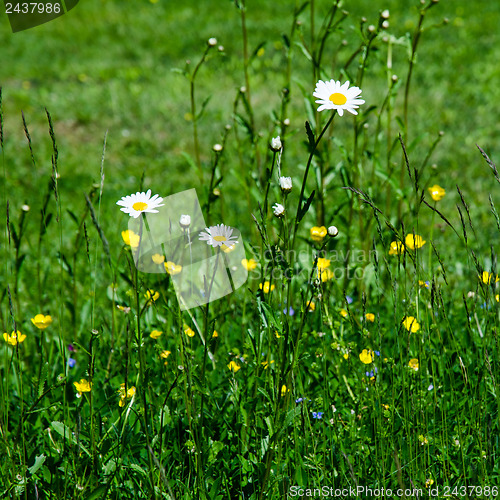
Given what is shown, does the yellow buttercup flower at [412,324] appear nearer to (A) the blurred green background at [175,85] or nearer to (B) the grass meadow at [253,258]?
(B) the grass meadow at [253,258]

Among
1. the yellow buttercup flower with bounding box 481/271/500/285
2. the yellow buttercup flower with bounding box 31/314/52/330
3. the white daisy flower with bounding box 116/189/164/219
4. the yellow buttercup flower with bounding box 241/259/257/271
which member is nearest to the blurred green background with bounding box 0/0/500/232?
the yellow buttercup flower with bounding box 241/259/257/271

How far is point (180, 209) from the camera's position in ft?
9.20

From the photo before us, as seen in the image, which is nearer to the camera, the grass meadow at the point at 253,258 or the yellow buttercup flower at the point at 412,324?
the grass meadow at the point at 253,258

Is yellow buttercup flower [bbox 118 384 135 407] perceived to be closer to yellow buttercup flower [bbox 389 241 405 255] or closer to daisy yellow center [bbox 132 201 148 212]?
daisy yellow center [bbox 132 201 148 212]

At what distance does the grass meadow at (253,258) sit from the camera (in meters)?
1.33

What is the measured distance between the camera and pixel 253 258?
2.08m

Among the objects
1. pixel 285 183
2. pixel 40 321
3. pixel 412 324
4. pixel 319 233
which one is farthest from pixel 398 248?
pixel 40 321

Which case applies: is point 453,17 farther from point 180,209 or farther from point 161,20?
point 180,209

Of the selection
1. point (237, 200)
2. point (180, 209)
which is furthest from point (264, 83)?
point (180, 209)

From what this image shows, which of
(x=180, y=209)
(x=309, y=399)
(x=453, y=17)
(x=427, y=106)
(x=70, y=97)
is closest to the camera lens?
(x=309, y=399)

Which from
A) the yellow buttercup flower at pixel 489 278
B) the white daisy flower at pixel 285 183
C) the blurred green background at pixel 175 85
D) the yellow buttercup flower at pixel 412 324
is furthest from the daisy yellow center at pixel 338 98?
the blurred green background at pixel 175 85

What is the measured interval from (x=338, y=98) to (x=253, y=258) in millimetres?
1032

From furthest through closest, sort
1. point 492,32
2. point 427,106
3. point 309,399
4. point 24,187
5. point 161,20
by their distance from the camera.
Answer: point 161,20 < point 492,32 < point 427,106 < point 24,187 < point 309,399

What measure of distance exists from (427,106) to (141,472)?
15.2 feet
